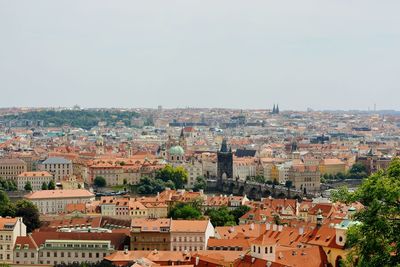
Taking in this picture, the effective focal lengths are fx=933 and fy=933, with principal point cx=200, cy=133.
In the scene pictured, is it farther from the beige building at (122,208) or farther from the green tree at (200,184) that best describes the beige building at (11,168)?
the beige building at (122,208)

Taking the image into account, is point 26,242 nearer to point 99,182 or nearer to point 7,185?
point 7,185

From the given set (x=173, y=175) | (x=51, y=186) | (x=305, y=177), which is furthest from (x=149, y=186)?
(x=305, y=177)

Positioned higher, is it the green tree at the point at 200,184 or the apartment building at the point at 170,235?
the apartment building at the point at 170,235

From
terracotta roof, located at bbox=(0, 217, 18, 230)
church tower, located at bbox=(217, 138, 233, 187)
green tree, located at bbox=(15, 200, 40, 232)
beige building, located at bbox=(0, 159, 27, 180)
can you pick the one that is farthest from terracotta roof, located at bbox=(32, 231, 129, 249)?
church tower, located at bbox=(217, 138, 233, 187)

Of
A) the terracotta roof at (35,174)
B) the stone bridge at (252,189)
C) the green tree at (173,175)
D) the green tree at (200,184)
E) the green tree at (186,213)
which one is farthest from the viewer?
the green tree at (173,175)

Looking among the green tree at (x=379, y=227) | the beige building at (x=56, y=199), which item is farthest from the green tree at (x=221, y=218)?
the green tree at (x=379, y=227)

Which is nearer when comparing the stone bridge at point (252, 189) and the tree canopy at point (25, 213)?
the tree canopy at point (25, 213)

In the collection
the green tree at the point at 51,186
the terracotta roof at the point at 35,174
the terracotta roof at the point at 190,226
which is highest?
the terracotta roof at the point at 190,226
